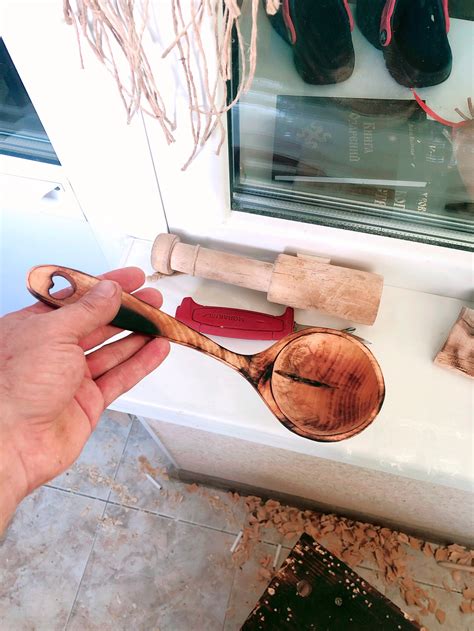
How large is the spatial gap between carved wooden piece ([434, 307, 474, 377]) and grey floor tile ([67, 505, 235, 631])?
26.8 inches

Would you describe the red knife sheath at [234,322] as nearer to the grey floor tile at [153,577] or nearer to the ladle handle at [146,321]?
the ladle handle at [146,321]

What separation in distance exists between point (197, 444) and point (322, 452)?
302 mm

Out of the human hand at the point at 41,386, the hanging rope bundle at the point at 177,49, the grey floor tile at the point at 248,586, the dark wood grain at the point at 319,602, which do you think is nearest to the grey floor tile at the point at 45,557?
the grey floor tile at the point at 248,586

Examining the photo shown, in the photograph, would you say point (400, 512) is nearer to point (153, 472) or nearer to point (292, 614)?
point (292, 614)

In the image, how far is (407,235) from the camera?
60cm

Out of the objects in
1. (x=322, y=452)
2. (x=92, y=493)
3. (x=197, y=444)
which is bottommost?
(x=92, y=493)

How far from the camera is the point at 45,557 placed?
105cm

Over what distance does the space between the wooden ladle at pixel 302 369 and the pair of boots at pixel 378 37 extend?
1.06ft

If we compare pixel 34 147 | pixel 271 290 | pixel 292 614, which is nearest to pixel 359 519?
pixel 292 614

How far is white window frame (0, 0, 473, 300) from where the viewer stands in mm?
439

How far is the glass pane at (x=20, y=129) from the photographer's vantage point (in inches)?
23.3

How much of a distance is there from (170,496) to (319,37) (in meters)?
0.92

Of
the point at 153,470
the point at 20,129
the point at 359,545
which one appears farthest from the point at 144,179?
the point at 359,545

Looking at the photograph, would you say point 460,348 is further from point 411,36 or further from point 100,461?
point 100,461
